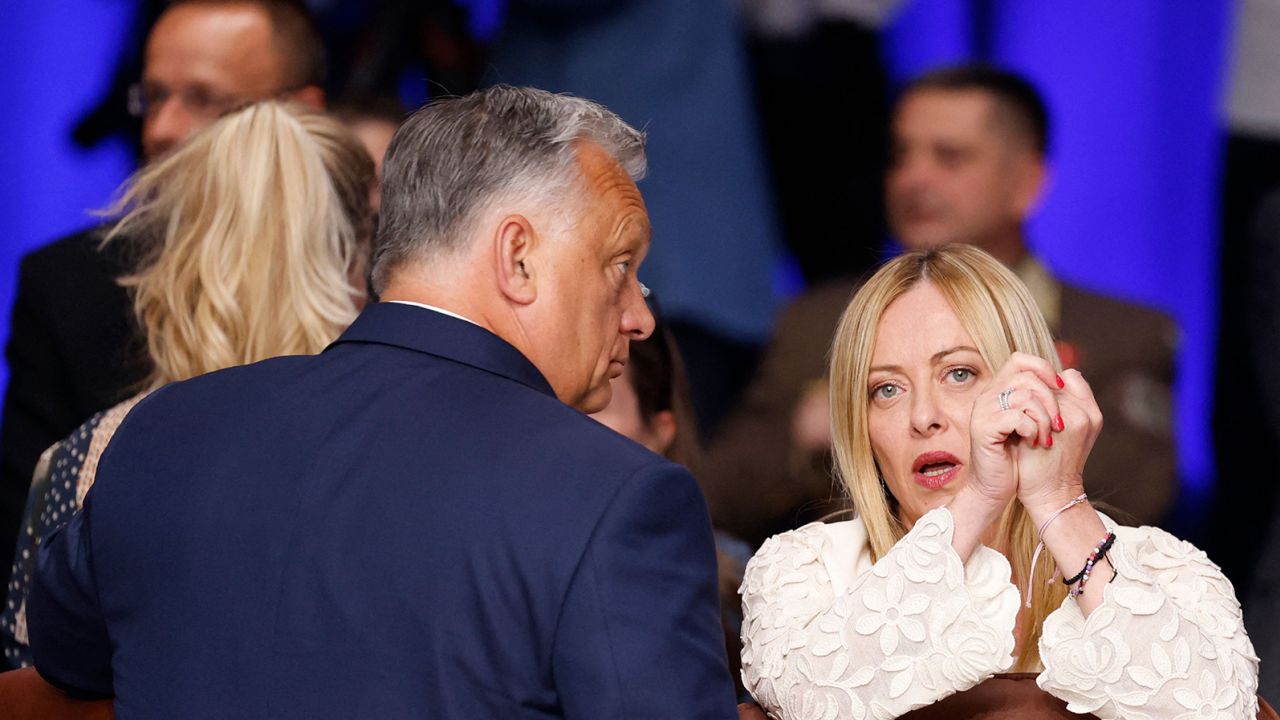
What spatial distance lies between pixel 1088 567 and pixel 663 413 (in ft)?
4.40

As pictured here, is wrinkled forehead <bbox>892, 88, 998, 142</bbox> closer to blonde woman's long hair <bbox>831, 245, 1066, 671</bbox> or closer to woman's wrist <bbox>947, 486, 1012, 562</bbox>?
blonde woman's long hair <bbox>831, 245, 1066, 671</bbox>

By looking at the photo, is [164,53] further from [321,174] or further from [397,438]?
[397,438]

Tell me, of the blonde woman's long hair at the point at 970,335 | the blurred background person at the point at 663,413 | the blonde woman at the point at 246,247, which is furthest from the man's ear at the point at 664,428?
the blonde woman's long hair at the point at 970,335

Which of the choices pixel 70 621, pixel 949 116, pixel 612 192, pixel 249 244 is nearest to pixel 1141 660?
pixel 612 192

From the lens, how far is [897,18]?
496cm

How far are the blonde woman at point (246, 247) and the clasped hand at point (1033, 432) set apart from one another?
1148mm

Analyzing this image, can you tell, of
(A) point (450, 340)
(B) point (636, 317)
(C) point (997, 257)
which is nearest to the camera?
(A) point (450, 340)

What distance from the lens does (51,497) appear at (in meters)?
2.38

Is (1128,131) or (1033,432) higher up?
(1033,432)

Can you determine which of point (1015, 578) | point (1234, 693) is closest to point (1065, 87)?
point (1015, 578)

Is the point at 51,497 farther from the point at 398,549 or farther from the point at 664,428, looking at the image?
the point at 664,428

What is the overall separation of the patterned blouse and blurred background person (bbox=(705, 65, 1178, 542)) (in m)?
1.79

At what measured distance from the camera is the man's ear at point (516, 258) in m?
1.88

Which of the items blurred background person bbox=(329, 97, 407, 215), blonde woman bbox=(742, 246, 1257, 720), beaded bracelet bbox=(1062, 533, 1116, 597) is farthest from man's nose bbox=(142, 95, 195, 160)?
beaded bracelet bbox=(1062, 533, 1116, 597)
